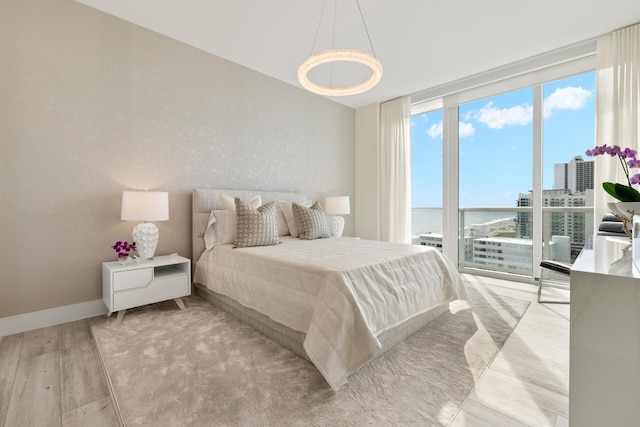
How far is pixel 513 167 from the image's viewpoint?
400 cm

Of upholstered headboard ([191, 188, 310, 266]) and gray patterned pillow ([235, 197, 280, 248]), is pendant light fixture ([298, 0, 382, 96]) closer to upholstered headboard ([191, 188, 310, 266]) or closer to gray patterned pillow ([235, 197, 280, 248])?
gray patterned pillow ([235, 197, 280, 248])

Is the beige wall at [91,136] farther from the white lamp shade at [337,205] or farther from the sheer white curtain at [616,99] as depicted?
the sheer white curtain at [616,99]

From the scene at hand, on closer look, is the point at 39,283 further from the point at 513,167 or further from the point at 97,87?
the point at 513,167

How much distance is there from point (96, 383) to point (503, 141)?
5012 mm

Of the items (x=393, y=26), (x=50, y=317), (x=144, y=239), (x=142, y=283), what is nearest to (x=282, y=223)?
(x=144, y=239)

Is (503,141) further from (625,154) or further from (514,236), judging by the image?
(625,154)

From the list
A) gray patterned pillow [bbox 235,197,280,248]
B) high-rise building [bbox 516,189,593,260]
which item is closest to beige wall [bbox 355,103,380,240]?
high-rise building [bbox 516,189,593,260]

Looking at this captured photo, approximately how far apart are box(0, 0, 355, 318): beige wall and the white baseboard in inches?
2.2

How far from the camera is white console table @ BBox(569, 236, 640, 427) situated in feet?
2.58

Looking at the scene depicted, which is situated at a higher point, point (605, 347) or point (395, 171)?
point (395, 171)

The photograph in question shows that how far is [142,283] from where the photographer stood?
2559 mm

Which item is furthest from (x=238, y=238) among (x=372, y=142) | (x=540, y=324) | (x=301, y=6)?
(x=372, y=142)

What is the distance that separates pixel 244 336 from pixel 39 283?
1.85 meters

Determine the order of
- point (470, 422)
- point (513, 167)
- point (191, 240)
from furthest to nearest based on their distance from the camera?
point (513, 167)
point (191, 240)
point (470, 422)
